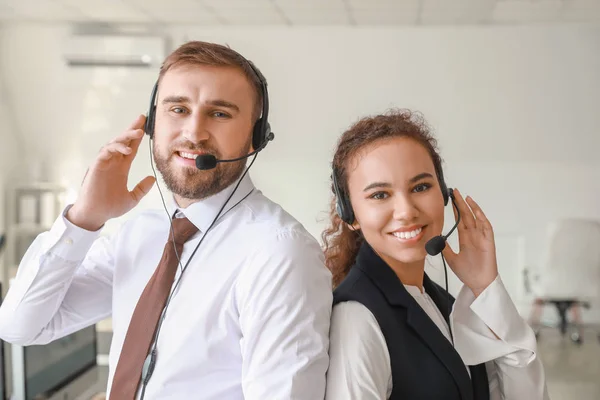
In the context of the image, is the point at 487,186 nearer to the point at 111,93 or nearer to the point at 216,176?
the point at 111,93

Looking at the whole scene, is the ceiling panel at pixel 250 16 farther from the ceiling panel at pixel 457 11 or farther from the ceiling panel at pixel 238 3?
the ceiling panel at pixel 457 11

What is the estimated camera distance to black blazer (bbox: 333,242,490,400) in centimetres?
107

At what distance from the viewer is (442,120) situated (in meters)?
5.42

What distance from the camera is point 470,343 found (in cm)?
118

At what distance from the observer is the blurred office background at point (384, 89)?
17.2ft

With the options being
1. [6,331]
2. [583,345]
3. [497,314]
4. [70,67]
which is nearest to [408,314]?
[497,314]

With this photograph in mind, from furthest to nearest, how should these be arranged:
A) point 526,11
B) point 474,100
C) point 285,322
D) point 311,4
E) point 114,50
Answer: point 114,50 < point 474,100 < point 526,11 < point 311,4 < point 285,322

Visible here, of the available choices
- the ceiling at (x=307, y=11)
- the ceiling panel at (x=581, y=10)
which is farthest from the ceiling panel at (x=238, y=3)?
the ceiling panel at (x=581, y=10)

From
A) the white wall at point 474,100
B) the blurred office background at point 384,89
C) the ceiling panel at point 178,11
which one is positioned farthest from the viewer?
the white wall at point 474,100

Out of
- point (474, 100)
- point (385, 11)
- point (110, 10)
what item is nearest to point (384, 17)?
point (385, 11)

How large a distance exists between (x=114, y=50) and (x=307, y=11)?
1.60m

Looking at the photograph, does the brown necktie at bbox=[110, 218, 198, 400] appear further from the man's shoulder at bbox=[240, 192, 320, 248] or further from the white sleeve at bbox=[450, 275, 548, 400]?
the white sleeve at bbox=[450, 275, 548, 400]

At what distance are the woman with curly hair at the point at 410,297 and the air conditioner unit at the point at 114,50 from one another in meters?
4.56

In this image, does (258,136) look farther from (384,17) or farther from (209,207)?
(384,17)
